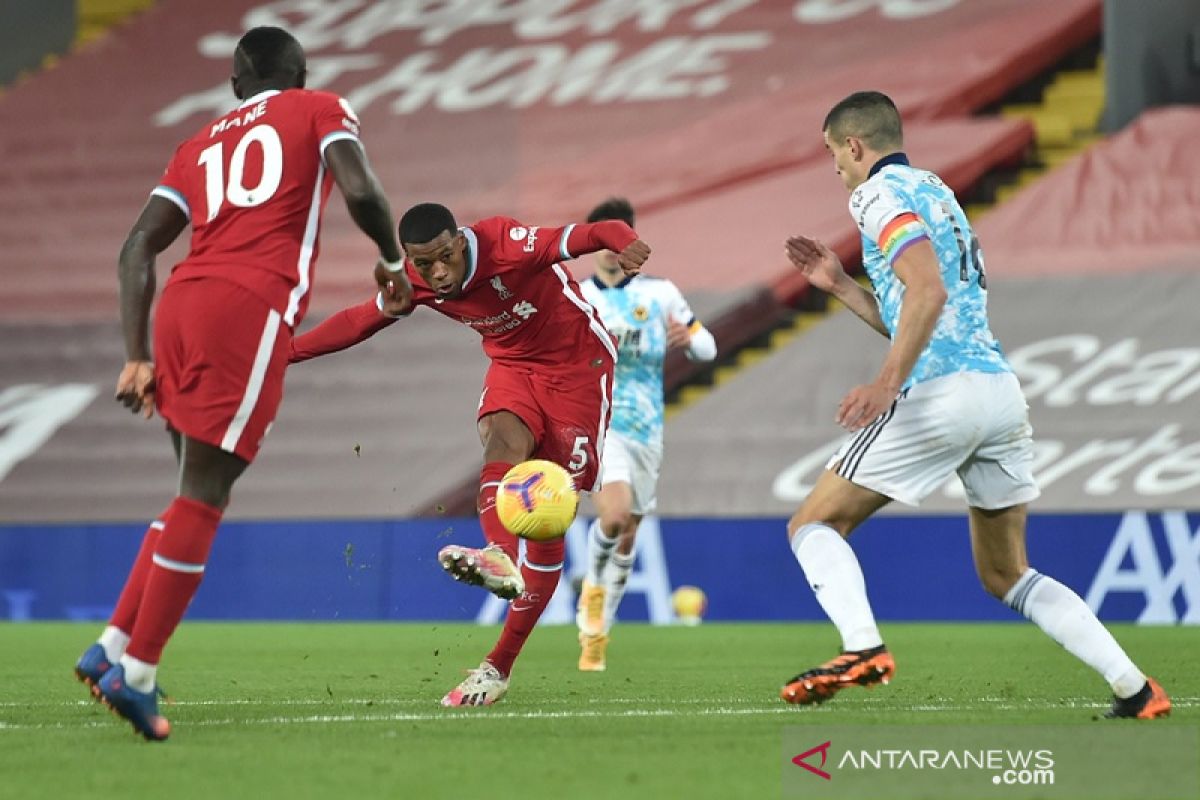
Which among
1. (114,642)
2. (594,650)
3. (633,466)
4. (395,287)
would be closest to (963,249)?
(395,287)

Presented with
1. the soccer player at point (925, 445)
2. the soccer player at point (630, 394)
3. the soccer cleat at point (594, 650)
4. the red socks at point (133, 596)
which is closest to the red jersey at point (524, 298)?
the soccer player at point (925, 445)

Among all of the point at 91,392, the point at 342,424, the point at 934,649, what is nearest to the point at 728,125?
the point at 342,424

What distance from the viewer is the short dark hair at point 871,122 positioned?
6.34m

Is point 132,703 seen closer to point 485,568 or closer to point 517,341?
point 485,568

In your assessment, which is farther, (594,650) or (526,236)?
(594,650)

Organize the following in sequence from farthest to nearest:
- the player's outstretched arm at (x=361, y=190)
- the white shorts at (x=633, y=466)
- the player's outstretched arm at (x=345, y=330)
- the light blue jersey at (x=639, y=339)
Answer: the light blue jersey at (x=639, y=339)
the white shorts at (x=633, y=466)
the player's outstretched arm at (x=345, y=330)
the player's outstretched arm at (x=361, y=190)

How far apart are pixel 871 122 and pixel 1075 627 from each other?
5.93ft

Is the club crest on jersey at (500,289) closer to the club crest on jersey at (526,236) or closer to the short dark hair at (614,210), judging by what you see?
the club crest on jersey at (526,236)

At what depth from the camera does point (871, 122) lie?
20.8ft

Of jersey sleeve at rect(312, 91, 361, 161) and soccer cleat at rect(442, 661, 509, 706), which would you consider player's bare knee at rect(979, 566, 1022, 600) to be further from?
jersey sleeve at rect(312, 91, 361, 161)

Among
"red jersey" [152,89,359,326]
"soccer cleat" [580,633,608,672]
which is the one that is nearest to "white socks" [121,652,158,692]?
"red jersey" [152,89,359,326]

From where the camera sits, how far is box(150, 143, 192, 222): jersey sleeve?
579 centimetres

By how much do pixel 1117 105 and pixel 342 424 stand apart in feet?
28.2

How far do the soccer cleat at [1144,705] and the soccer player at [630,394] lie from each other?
4.52 meters
